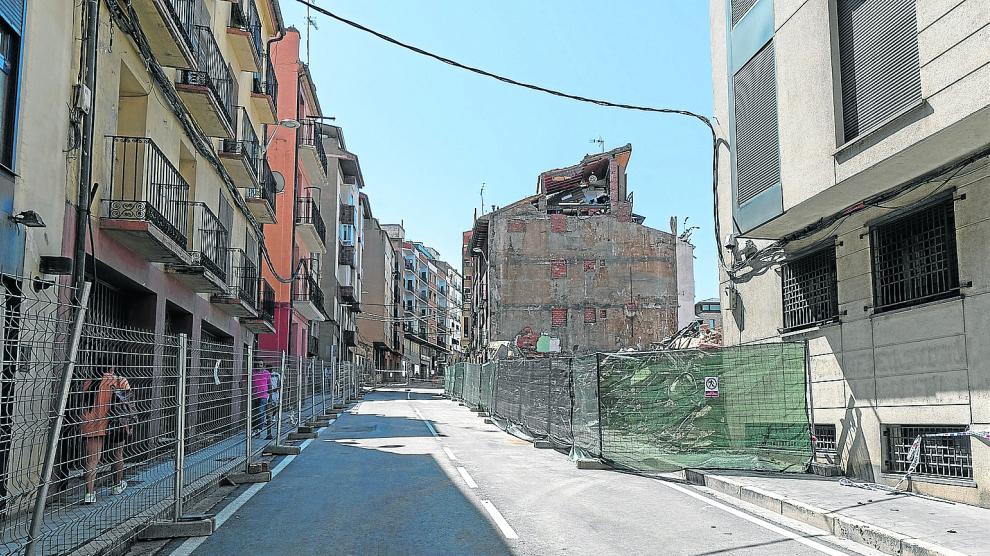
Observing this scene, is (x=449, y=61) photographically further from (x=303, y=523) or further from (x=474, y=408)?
(x=474, y=408)

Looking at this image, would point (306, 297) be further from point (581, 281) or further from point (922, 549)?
point (922, 549)

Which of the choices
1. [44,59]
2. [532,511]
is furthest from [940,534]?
[44,59]

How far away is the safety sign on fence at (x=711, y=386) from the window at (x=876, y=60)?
4335 millimetres

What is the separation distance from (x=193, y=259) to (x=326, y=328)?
3694 centimetres

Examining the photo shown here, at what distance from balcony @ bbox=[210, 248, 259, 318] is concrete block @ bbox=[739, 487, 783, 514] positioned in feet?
43.6

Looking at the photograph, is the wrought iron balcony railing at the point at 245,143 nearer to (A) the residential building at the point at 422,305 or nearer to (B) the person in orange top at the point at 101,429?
(B) the person in orange top at the point at 101,429

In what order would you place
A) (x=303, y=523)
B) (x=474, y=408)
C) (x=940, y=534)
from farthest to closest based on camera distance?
(x=474, y=408)
(x=303, y=523)
(x=940, y=534)

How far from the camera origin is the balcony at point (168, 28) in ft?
44.7

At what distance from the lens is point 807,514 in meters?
9.34

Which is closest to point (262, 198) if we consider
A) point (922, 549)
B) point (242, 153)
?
point (242, 153)

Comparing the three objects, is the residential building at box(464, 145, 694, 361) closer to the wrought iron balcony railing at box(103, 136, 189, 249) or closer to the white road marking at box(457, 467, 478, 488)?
the wrought iron balcony railing at box(103, 136, 189, 249)

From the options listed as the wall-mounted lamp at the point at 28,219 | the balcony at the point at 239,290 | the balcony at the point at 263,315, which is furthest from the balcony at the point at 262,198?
the wall-mounted lamp at the point at 28,219

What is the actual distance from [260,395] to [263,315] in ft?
38.0

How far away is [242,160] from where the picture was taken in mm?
21797
